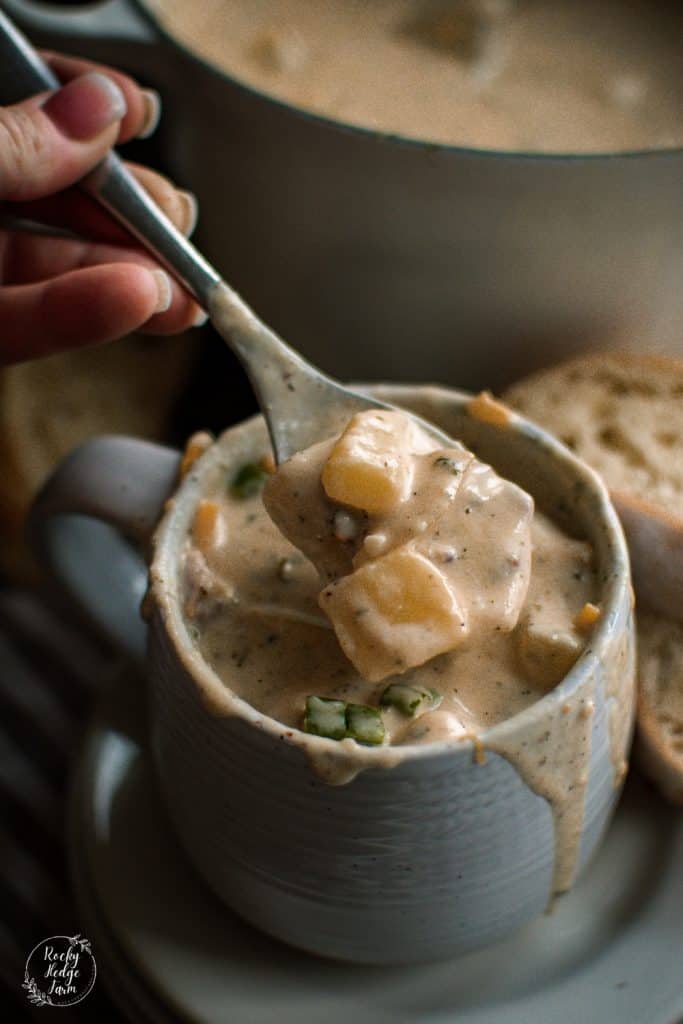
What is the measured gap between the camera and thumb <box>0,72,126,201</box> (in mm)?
1166

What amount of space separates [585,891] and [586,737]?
11.3 inches

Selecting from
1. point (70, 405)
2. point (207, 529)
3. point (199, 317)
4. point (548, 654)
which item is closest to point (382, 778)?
point (548, 654)

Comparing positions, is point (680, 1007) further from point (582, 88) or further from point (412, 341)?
point (582, 88)

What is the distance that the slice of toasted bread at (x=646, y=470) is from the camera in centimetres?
110

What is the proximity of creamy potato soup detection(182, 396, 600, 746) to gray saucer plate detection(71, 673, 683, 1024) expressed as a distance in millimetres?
299

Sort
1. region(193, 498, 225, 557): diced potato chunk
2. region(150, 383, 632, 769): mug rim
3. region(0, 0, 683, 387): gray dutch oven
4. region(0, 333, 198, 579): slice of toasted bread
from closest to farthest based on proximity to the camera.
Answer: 1. region(150, 383, 632, 769): mug rim
2. region(193, 498, 225, 557): diced potato chunk
3. region(0, 0, 683, 387): gray dutch oven
4. region(0, 333, 198, 579): slice of toasted bread

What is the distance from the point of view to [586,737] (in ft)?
2.99

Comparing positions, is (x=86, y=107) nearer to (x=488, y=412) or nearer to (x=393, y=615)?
(x=488, y=412)

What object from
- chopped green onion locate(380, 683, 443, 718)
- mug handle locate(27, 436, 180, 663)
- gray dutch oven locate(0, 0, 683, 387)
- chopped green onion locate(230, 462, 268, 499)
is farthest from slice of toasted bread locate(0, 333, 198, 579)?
chopped green onion locate(380, 683, 443, 718)

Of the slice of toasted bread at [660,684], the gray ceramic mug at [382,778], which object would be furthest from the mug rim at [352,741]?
the slice of toasted bread at [660,684]

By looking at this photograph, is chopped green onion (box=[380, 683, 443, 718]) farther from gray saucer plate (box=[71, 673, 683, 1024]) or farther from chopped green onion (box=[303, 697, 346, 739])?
gray saucer plate (box=[71, 673, 683, 1024])

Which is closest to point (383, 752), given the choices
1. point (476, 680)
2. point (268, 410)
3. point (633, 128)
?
point (476, 680)

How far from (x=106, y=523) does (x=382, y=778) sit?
1.29 feet

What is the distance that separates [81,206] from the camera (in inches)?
53.5
